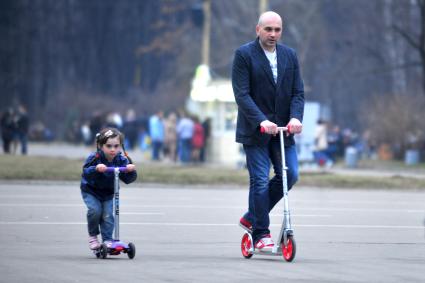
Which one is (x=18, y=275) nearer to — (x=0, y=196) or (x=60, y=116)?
(x=0, y=196)

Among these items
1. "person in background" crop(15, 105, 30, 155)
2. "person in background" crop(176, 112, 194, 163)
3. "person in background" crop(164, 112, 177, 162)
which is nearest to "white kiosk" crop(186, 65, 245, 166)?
"person in background" crop(176, 112, 194, 163)

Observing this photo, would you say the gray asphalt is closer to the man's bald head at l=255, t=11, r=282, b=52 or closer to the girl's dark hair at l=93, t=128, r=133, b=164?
the girl's dark hair at l=93, t=128, r=133, b=164

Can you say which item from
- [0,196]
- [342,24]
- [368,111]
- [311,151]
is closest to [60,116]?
[342,24]

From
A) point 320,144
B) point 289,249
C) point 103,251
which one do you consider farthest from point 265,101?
point 320,144

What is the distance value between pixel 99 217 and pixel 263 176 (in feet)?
4.55

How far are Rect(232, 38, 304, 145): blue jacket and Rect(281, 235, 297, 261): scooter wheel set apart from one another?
90cm

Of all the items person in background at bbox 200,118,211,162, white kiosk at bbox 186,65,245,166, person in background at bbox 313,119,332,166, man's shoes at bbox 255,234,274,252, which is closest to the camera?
man's shoes at bbox 255,234,274,252

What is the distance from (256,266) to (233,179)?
595 inches

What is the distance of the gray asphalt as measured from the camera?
9.52 m

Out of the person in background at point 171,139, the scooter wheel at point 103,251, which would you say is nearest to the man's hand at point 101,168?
the scooter wheel at point 103,251

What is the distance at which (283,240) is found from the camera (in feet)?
34.0

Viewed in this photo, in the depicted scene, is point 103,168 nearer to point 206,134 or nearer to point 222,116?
point 222,116

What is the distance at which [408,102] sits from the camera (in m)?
46.7

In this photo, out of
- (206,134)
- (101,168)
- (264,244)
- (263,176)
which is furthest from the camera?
(206,134)
